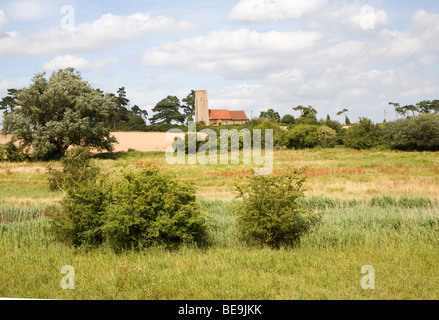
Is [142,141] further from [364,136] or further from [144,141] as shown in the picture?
[364,136]

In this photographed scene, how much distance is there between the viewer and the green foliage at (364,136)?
5681 cm

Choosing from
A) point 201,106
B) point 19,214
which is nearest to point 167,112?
point 201,106

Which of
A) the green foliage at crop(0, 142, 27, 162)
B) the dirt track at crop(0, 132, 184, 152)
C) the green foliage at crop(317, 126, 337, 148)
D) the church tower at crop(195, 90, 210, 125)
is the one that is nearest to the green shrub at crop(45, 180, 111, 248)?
the green foliage at crop(0, 142, 27, 162)

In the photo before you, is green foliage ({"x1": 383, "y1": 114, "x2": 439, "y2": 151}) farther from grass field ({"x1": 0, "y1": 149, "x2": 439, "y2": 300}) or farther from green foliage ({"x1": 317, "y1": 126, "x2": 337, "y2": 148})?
grass field ({"x1": 0, "y1": 149, "x2": 439, "y2": 300})

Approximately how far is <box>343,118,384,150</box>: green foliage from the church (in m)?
41.6

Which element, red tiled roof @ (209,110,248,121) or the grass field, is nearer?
the grass field

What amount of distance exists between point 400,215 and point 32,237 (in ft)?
34.5

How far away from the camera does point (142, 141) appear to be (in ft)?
222

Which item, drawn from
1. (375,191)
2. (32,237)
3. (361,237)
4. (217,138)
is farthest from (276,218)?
(217,138)


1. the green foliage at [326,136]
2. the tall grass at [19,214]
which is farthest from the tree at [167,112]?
the tall grass at [19,214]

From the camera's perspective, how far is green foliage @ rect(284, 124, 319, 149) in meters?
59.0

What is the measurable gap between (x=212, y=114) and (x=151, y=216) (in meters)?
101

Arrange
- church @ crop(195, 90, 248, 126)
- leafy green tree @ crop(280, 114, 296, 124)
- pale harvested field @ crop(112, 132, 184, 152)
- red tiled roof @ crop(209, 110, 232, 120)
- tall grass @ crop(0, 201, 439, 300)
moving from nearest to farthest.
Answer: tall grass @ crop(0, 201, 439, 300), pale harvested field @ crop(112, 132, 184, 152), leafy green tree @ crop(280, 114, 296, 124), church @ crop(195, 90, 248, 126), red tiled roof @ crop(209, 110, 232, 120)

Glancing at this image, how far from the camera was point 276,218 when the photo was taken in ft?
32.0
